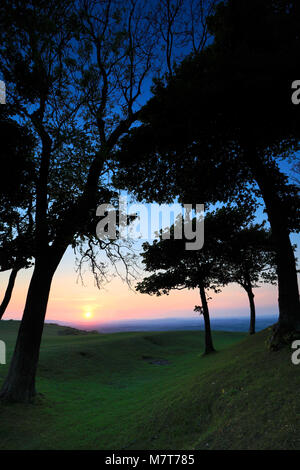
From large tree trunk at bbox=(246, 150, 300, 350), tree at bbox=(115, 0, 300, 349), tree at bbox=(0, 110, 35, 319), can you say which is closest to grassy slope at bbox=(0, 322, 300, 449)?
large tree trunk at bbox=(246, 150, 300, 350)

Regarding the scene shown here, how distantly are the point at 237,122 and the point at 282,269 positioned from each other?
7453 millimetres

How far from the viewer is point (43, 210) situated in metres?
15.1

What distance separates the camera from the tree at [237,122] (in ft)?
37.8

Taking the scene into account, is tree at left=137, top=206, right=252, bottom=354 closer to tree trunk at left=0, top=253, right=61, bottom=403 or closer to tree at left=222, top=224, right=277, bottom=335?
tree at left=222, top=224, right=277, bottom=335

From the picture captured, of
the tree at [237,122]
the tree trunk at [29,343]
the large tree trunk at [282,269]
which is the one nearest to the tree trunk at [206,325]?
the tree at [237,122]

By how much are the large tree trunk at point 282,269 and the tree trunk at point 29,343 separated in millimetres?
11298

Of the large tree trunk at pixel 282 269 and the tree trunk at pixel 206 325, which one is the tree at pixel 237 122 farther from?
the tree trunk at pixel 206 325

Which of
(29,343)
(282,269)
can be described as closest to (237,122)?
(282,269)

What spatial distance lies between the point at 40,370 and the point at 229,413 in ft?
62.7

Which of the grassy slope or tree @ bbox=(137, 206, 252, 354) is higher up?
tree @ bbox=(137, 206, 252, 354)

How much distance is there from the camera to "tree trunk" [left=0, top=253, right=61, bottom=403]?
13133 mm

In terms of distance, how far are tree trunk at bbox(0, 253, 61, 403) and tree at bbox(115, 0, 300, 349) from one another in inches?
306
